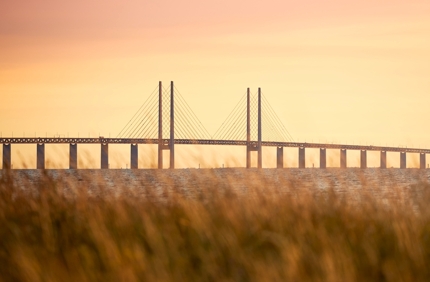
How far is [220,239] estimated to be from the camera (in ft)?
31.2

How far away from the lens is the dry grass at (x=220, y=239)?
8.50 m

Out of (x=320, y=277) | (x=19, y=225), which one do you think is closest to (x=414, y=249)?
(x=320, y=277)

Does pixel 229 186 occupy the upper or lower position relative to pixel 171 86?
lower

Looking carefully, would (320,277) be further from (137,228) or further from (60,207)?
(60,207)

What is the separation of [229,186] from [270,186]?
636mm

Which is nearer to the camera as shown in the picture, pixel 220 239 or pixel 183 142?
pixel 220 239

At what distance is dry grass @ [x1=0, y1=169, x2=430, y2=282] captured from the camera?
8.50m

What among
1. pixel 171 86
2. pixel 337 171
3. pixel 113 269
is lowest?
pixel 113 269

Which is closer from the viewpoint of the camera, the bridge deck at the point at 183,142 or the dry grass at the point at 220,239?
the dry grass at the point at 220,239

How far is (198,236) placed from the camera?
32.8ft

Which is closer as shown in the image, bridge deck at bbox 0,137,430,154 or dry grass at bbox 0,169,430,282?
dry grass at bbox 0,169,430,282

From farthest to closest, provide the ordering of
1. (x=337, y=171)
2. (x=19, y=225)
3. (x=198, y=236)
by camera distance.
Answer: (x=337, y=171), (x=19, y=225), (x=198, y=236)

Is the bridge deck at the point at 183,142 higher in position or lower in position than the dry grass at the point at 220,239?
higher

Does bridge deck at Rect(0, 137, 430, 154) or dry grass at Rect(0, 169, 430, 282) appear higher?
bridge deck at Rect(0, 137, 430, 154)
